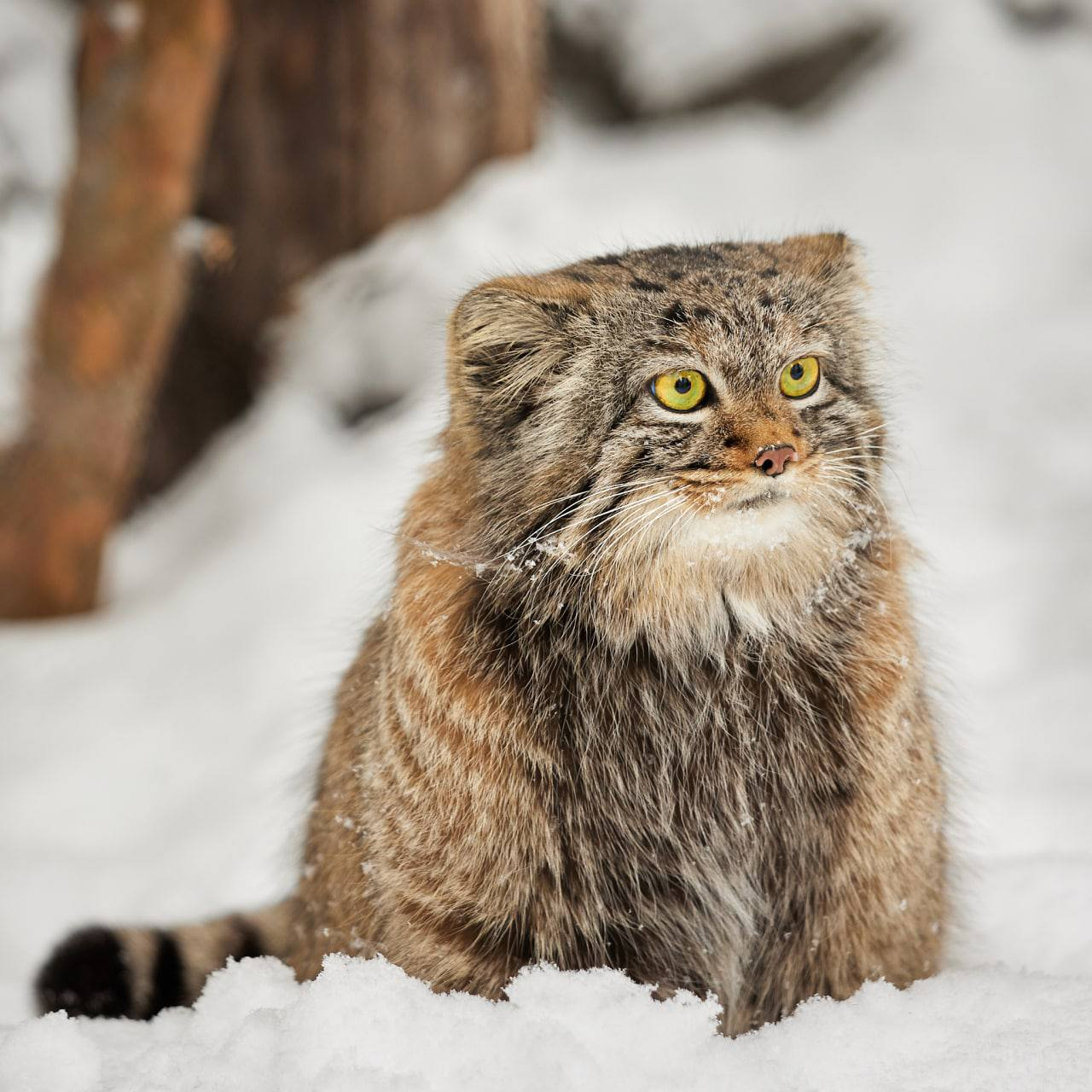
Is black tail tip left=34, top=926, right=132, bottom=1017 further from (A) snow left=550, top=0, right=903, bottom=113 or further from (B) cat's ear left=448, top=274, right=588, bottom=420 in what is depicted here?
(A) snow left=550, top=0, right=903, bottom=113

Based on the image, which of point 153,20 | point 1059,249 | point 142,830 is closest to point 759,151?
point 1059,249

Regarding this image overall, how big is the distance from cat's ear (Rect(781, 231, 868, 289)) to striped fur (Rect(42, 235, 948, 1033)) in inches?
1.2

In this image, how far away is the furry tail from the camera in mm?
3094

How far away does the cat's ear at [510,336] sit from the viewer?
8.66 ft

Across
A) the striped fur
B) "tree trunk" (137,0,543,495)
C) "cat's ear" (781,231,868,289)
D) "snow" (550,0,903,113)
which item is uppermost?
"snow" (550,0,903,113)

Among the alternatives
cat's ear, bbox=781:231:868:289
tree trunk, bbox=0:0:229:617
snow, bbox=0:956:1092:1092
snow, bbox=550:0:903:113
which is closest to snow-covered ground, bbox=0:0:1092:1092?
snow, bbox=0:956:1092:1092

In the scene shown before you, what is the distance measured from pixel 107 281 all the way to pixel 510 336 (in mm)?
3546

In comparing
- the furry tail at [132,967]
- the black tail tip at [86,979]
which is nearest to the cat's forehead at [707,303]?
the furry tail at [132,967]

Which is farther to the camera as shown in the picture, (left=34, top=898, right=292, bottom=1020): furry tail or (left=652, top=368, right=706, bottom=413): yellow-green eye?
(left=34, top=898, right=292, bottom=1020): furry tail

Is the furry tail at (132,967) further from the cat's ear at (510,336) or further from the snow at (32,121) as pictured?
the snow at (32,121)

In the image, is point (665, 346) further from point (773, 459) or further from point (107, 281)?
point (107, 281)

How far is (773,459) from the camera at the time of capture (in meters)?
2.43

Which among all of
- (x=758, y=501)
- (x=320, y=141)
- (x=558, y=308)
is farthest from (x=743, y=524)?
(x=320, y=141)

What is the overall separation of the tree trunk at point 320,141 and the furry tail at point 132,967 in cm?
399
